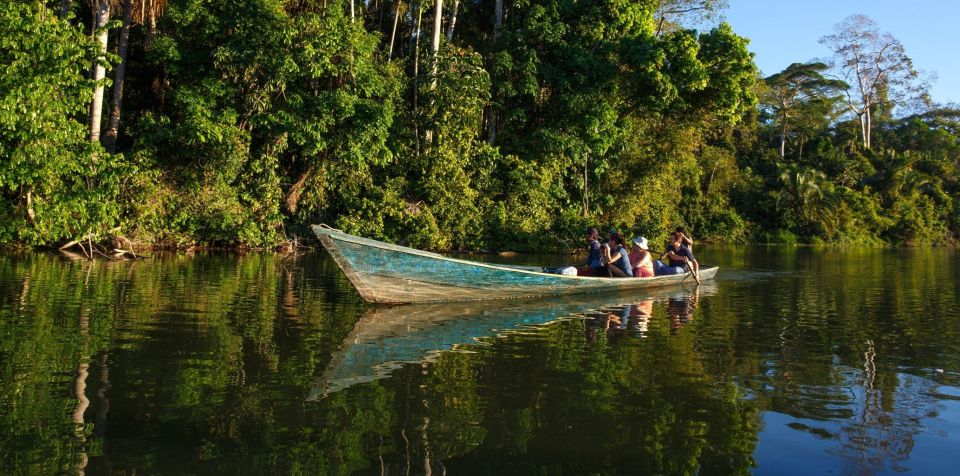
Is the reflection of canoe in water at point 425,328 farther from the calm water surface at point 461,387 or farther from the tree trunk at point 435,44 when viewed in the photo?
the tree trunk at point 435,44

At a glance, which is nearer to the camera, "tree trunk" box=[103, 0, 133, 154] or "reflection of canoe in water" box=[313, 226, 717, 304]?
"reflection of canoe in water" box=[313, 226, 717, 304]

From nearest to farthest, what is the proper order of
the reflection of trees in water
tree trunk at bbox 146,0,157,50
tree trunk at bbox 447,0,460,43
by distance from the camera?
the reflection of trees in water < tree trunk at bbox 146,0,157,50 < tree trunk at bbox 447,0,460,43

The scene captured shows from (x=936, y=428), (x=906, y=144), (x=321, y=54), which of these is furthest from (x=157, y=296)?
(x=906, y=144)

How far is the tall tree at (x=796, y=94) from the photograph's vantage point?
158 feet

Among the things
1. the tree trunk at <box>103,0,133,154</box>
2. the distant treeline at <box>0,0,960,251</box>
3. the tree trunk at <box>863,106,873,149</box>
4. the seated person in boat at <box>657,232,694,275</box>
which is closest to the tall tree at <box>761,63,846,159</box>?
the tree trunk at <box>863,106,873,149</box>

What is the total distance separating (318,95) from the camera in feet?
65.3

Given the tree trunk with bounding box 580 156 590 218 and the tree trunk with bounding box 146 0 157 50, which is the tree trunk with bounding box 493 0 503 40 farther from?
the tree trunk with bounding box 146 0 157 50

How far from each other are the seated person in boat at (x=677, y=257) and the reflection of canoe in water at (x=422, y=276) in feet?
11.0

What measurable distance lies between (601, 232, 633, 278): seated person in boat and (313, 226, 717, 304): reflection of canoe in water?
1175mm

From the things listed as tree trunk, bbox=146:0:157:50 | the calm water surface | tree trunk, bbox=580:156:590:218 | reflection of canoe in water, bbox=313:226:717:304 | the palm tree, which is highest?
tree trunk, bbox=146:0:157:50

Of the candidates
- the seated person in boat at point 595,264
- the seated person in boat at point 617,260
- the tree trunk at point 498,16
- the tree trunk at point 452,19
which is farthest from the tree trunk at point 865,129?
the seated person in boat at point 595,264

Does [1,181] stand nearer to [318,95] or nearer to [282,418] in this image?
[318,95]

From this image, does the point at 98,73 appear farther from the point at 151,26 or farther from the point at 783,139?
the point at 783,139

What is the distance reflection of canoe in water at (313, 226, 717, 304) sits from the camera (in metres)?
9.35
